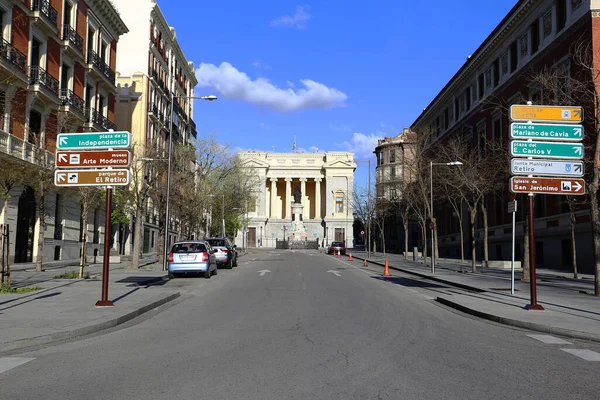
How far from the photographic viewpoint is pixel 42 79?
2895 cm

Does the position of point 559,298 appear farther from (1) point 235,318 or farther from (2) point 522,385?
(2) point 522,385

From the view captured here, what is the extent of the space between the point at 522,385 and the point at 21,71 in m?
27.3

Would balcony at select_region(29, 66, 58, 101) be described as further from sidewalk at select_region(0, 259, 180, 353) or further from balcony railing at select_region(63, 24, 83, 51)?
sidewalk at select_region(0, 259, 180, 353)

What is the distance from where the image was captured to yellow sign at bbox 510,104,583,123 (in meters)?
12.9

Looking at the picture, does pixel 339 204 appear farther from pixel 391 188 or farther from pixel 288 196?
pixel 391 188

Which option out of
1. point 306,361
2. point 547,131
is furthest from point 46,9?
point 306,361

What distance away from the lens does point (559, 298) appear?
594 inches

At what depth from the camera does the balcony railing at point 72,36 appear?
105ft

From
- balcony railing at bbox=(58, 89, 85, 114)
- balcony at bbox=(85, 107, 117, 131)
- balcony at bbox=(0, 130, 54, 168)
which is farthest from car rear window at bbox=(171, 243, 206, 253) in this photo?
balcony at bbox=(85, 107, 117, 131)

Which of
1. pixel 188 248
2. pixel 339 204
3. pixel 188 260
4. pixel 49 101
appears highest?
pixel 49 101

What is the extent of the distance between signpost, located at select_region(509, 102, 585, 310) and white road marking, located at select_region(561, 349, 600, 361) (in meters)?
4.74

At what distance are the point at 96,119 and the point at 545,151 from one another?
1223 inches

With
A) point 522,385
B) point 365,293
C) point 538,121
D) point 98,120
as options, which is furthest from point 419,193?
point 522,385

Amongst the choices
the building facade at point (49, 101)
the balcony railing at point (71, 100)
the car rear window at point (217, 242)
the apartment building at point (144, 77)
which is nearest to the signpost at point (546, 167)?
the building facade at point (49, 101)
